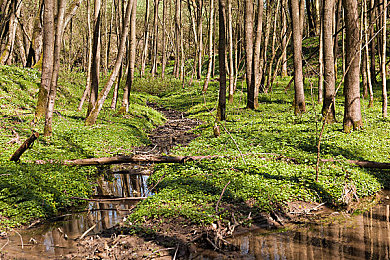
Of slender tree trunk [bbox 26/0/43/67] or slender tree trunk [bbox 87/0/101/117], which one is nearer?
slender tree trunk [bbox 87/0/101/117]

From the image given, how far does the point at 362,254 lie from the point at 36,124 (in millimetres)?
11134

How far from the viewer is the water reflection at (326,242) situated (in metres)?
5.05

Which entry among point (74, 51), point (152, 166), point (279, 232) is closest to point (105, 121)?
point (152, 166)

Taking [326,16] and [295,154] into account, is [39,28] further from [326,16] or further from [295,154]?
[295,154]

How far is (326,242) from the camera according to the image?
5.48 m

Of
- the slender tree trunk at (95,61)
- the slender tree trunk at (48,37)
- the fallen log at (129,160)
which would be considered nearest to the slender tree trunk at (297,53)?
the slender tree trunk at (95,61)

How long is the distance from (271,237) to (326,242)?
844 millimetres

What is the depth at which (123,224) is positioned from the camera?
19.7 ft

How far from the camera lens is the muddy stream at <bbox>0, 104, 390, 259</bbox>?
5078mm

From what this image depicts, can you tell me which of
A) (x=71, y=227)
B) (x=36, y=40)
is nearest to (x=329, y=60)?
(x=71, y=227)

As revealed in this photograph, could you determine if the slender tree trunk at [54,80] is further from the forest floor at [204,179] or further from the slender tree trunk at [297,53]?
the slender tree trunk at [297,53]

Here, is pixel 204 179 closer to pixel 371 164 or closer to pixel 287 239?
pixel 287 239

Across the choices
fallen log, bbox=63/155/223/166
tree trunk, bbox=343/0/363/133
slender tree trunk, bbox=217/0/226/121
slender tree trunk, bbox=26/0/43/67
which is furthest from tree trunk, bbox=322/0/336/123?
slender tree trunk, bbox=26/0/43/67

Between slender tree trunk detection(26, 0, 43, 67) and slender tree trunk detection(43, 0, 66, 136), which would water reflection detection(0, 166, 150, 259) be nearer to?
slender tree trunk detection(43, 0, 66, 136)
